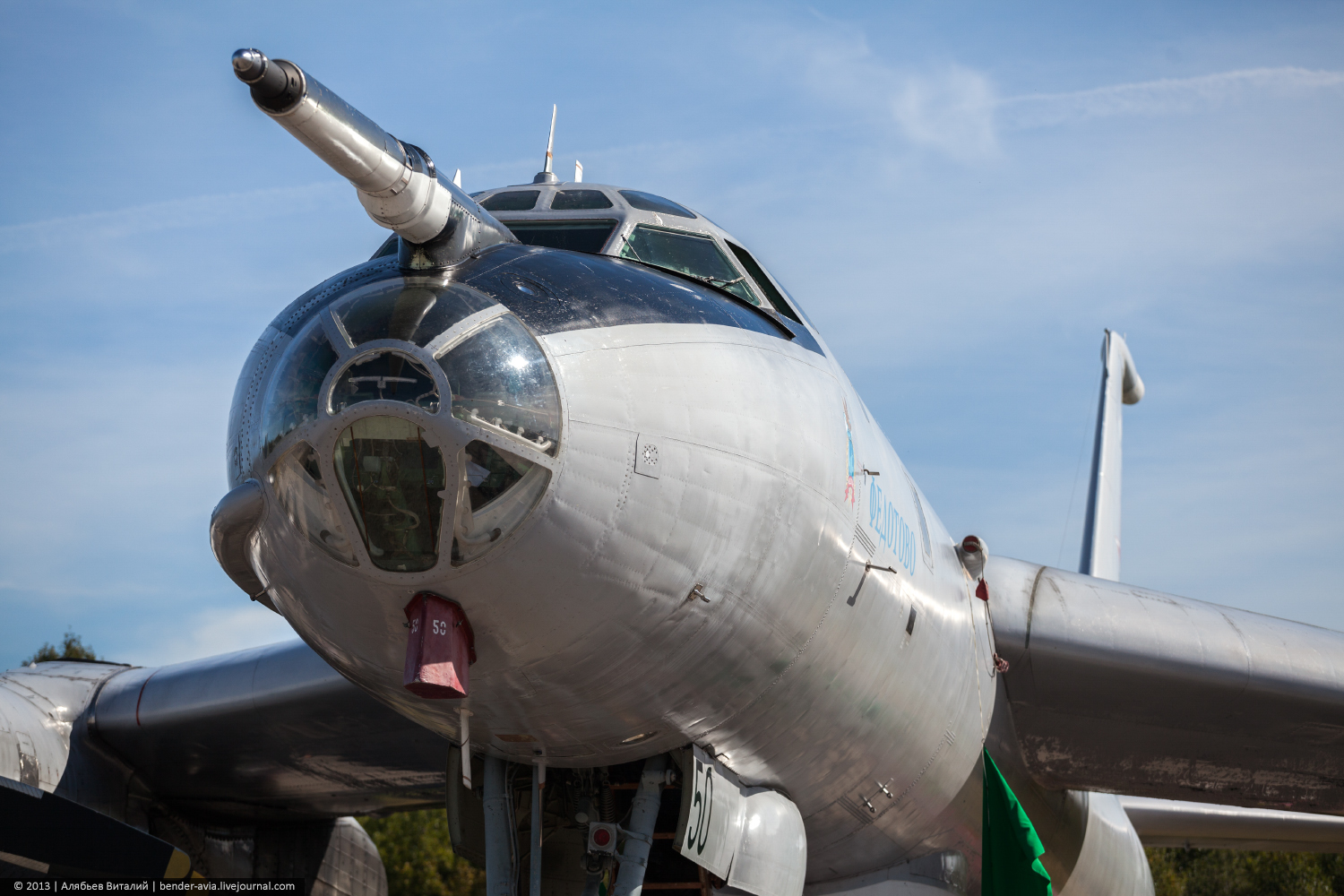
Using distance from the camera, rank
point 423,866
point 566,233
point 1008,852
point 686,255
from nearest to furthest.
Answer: point 566,233
point 686,255
point 1008,852
point 423,866

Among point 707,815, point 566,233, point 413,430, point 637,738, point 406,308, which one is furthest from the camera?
point 566,233

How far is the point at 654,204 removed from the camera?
620cm

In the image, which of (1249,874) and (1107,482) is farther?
(1249,874)

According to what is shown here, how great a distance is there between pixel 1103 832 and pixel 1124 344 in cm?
1060

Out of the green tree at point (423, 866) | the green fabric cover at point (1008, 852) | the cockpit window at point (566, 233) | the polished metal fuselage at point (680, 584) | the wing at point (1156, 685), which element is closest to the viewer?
the polished metal fuselage at point (680, 584)

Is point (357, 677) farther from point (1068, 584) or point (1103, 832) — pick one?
point (1103, 832)

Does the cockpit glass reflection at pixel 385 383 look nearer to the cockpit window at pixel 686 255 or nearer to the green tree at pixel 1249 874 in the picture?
the cockpit window at pixel 686 255

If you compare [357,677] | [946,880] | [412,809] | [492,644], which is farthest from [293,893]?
[492,644]

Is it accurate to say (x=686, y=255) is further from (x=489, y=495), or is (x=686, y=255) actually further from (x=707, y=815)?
(x=707, y=815)

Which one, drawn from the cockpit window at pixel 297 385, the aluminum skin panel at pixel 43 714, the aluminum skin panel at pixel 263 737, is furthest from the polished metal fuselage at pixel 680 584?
the aluminum skin panel at pixel 43 714

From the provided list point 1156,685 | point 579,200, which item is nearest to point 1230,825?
point 1156,685

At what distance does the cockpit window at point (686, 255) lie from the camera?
5.76 meters

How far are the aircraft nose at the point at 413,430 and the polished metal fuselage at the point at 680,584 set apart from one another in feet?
0.18

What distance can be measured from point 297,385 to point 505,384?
0.74m
